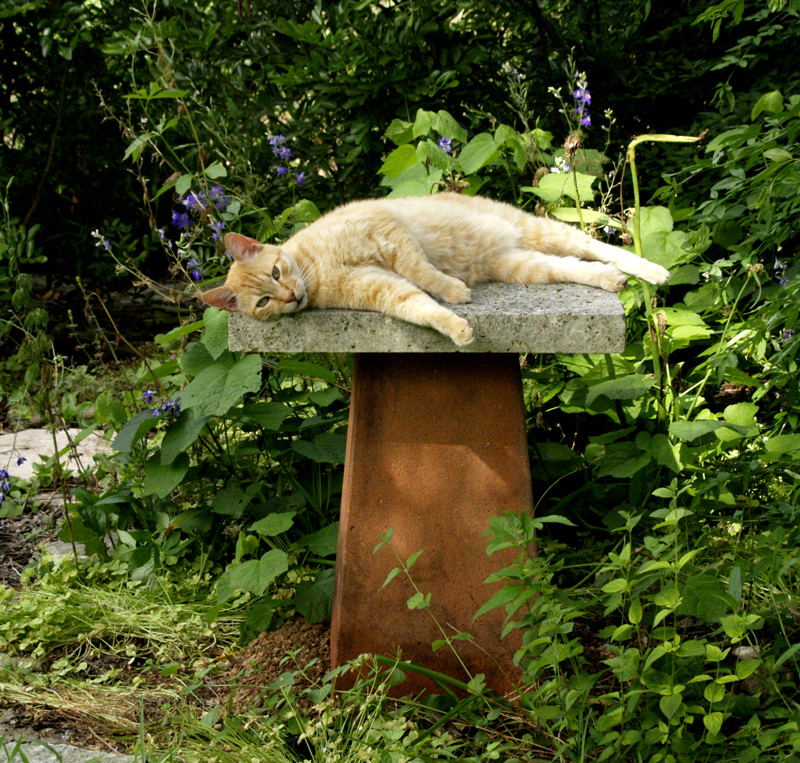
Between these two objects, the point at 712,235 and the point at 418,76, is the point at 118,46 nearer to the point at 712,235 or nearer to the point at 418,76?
the point at 418,76

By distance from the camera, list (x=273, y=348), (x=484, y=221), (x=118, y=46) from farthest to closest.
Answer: (x=118, y=46), (x=484, y=221), (x=273, y=348)

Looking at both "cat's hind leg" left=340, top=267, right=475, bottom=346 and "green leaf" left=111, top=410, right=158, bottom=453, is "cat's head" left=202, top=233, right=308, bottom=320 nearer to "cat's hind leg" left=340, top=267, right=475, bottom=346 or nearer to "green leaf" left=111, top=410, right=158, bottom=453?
"cat's hind leg" left=340, top=267, right=475, bottom=346

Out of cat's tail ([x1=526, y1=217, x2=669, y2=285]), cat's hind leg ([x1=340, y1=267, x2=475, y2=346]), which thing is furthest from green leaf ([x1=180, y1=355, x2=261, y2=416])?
cat's tail ([x1=526, y1=217, x2=669, y2=285])

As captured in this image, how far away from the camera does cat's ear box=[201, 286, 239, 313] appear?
2312mm

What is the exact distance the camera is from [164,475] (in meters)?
2.74

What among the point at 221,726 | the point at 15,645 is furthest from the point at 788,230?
the point at 15,645

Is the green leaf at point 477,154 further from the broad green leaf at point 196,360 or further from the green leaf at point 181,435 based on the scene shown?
the green leaf at point 181,435

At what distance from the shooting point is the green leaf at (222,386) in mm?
2363

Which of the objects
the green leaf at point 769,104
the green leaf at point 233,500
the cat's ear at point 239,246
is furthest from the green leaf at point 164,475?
the green leaf at point 769,104

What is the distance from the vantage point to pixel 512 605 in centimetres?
175

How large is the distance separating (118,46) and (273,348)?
92.8 inches

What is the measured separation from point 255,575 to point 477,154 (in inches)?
70.9

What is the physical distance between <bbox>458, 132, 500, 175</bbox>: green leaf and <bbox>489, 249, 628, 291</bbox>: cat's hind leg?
50cm

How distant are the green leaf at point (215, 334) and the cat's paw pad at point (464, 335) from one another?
968 millimetres
